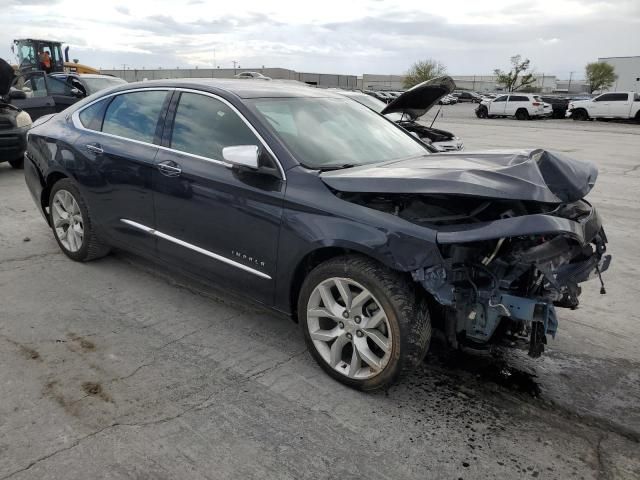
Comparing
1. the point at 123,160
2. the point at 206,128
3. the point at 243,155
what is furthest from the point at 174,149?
the point at 243,155

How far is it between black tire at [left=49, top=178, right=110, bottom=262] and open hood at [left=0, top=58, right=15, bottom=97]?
5177mm

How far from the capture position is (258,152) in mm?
3193

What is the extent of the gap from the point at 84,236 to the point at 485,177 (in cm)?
350

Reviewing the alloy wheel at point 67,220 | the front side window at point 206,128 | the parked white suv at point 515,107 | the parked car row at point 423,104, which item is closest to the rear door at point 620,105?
the parked white suv at point 515,107

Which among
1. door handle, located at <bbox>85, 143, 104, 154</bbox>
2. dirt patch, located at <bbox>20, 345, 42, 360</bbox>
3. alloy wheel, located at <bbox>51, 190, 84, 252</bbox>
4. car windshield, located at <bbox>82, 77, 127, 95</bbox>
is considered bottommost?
dirt patch, located at <bbox>20, 345, 42, 360</bbox>

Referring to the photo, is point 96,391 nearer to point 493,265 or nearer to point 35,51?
point 493,265

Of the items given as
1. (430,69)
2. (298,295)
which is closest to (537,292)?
(298,295)

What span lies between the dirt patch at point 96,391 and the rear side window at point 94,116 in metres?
2.35

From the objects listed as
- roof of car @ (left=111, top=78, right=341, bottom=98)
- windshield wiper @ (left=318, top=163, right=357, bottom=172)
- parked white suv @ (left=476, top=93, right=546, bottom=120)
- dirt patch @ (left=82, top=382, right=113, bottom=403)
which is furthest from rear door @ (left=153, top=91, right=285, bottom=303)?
parked white suv @ (left=476, top=93, right=546, bottom=120)

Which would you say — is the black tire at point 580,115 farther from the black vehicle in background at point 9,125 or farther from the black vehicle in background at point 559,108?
the black vehicle in background at point 9,125

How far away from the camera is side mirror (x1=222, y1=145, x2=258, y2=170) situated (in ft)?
10.3

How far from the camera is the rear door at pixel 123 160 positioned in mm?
4004

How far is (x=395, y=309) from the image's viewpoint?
276 centimetres

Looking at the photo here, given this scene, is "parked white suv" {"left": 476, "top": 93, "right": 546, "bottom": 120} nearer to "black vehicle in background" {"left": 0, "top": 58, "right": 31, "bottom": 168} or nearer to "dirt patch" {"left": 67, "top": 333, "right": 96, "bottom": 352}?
"black vehicle in background" {"left": 0, "top": 58, "right": 31, "bottom": 168}
